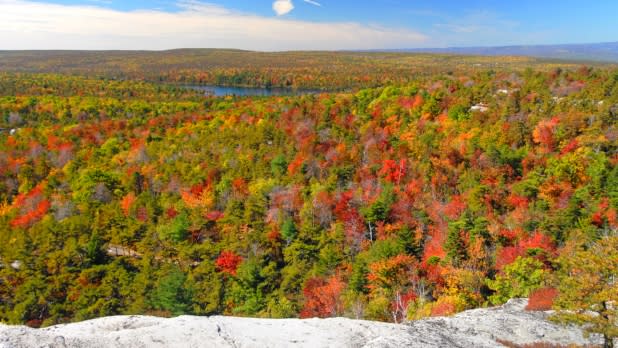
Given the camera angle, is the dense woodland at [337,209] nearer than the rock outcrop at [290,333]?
No

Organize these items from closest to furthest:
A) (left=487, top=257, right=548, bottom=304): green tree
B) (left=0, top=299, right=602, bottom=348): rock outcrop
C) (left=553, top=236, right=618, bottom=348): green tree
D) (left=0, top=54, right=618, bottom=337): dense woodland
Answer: (left=553, top=236, right=618, bottom=348): green tree → (left=0, top=299, right=602, bottom=348): rock outcrop → (left=487, top=257, right=548, bottom=304): green tree → (left=0, top=54, right=618, bottom=337): dense woodland

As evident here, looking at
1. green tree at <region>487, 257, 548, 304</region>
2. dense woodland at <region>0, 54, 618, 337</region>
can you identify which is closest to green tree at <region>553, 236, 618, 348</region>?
dense woodland at <region>0, 54, 618, 337</region>

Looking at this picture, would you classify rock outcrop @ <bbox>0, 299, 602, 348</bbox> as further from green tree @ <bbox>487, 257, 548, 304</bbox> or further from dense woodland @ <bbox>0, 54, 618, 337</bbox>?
green tree @ <bbox>487, 257, 548, 304</bbox>

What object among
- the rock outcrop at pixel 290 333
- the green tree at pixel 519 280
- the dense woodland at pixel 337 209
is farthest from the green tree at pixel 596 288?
the green tree at pixel 519 280

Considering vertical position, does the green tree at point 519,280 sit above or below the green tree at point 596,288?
below

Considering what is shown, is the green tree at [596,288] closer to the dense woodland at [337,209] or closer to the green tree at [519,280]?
the dense woodland at [337,209]

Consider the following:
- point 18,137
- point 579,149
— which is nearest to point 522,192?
point 579,149

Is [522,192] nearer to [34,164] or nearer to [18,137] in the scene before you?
[34,164]
